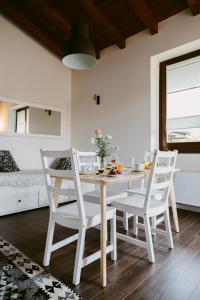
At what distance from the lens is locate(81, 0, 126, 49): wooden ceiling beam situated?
3.18 metres

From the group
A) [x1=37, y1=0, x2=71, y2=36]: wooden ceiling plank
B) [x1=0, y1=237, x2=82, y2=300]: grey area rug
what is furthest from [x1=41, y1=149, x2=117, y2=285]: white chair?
[x1=37, y1=0, x2=71, y2=36]: wooden ceiling plank

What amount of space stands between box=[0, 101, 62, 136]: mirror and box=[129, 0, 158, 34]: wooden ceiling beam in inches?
94.7

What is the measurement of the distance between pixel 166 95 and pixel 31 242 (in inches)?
116

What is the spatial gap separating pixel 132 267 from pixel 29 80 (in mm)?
3749

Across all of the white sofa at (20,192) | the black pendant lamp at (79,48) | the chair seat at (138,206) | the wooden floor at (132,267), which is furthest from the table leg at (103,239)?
the white sofa at (20,192)

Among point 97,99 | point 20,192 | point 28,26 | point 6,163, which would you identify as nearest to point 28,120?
point 6,163

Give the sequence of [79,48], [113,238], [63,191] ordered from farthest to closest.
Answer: [79,48]
[113,238]
[63,191]

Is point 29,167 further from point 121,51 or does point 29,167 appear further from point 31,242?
A: point 121,51

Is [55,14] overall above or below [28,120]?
above

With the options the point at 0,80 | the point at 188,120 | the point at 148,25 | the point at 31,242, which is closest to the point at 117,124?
the point at 188,120

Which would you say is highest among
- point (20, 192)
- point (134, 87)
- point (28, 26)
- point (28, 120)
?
point (28, 26)

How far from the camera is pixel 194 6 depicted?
2844mm

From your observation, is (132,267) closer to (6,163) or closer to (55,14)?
(6,163)

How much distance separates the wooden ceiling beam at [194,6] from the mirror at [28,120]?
2976 mm
